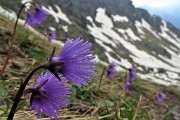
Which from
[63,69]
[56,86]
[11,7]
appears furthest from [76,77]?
[11,7]

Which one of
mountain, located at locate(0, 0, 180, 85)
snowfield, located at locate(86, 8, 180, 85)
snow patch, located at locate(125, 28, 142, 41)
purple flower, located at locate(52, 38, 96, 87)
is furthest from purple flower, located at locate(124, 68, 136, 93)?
snow patch, located at locate(125, 28, 142, 41)

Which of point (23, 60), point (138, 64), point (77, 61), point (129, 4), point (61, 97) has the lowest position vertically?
point (61, 97)

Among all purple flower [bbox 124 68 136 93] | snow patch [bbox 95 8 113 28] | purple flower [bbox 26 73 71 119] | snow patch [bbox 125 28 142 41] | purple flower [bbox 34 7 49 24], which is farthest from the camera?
snow patch [bbox 125 28 142 41]

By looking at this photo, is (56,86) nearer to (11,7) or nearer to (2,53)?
(2,53)

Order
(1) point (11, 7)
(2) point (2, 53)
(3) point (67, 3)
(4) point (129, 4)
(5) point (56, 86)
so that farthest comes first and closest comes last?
(4) point (129, 4)
(3) point (67, 3)
(1) point (11, 7)
(2) point (2, 53)
(5) point (56, 86)

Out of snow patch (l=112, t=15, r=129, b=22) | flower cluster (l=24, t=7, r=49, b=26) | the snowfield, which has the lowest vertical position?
flower cluster (l=24, t=7, r=49, b=26)

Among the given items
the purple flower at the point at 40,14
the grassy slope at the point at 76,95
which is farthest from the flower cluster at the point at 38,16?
the grassy slope at the point at 76,95

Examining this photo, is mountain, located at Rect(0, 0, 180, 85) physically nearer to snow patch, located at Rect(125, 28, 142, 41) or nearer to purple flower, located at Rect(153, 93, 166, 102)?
snow patch, located at Rect(125, 28, 142, 41)

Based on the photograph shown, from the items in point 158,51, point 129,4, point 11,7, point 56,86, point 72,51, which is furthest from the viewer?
point 129,4
